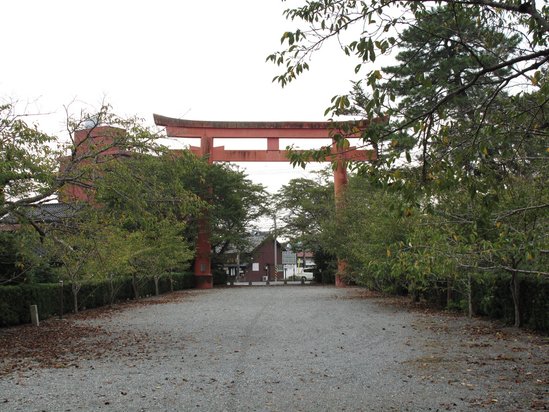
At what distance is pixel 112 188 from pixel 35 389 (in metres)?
4.69

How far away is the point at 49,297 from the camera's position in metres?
15.4

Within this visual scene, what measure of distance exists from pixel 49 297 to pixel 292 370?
10.6 metres

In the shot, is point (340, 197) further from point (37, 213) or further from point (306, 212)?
point (37, 213)

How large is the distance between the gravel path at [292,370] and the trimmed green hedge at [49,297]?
964mm

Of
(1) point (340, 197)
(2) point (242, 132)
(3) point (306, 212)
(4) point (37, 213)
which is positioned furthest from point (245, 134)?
(4) point (37, 213)

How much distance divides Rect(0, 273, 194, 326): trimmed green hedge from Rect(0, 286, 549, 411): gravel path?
38.0 inches

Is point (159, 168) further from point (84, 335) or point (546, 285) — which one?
point (546, 285)

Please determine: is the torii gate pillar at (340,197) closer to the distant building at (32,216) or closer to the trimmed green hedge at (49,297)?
the trimmed green hedge at (49,297)

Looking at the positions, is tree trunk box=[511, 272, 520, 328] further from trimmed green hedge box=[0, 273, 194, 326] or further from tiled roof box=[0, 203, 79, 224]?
trimmed green hedge box=[0, 273, 194, 326]

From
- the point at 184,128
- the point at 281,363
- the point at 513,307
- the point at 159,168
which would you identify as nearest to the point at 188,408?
the point at 281,363

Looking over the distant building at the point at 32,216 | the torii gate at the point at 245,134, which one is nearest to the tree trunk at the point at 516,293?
the distant building at the point at 32,216

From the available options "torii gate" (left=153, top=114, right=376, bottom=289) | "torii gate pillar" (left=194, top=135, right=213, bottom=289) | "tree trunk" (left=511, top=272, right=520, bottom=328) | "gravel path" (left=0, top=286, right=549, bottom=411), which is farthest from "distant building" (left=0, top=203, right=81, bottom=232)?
"torii gate pillar" (left=194, top=135, right=213, bottom=289)

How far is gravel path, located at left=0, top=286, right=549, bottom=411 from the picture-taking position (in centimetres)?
538

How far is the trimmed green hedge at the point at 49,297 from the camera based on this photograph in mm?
13375
